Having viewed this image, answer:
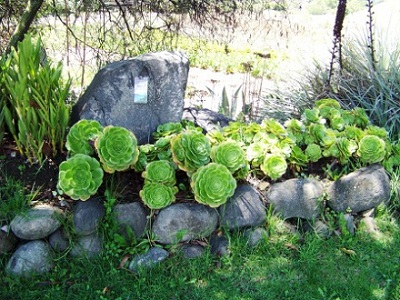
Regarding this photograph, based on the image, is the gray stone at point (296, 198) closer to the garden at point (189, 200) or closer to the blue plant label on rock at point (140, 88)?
the garden at point (189, 200)

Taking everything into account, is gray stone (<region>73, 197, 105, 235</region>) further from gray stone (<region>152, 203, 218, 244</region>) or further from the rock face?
the rock face

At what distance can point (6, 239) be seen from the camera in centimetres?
300

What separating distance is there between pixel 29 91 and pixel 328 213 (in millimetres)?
2310

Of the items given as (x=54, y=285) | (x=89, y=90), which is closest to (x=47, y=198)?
(x=54, y=285)

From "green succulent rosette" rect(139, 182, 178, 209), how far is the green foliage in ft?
2.48

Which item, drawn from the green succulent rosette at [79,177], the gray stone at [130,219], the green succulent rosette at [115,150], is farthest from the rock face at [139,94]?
the gray stone at [130,219]

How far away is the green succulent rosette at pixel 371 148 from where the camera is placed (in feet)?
11.8

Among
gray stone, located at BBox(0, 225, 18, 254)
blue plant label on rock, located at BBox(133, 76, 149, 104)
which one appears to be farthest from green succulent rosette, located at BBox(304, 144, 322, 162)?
gray stone, located at BBox(0, 225, 18, 254)

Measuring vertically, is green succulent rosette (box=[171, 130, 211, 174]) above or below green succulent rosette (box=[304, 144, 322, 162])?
above

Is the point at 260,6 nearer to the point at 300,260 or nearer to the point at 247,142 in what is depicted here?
the point at 247,142

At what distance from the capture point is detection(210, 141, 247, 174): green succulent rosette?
3270 mm

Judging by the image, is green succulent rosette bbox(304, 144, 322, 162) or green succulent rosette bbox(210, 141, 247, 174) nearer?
green succulent rosette bbox(210, 141, 247, 174)

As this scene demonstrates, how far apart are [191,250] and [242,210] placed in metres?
0.45

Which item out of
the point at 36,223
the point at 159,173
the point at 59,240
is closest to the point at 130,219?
the point at 159,173
